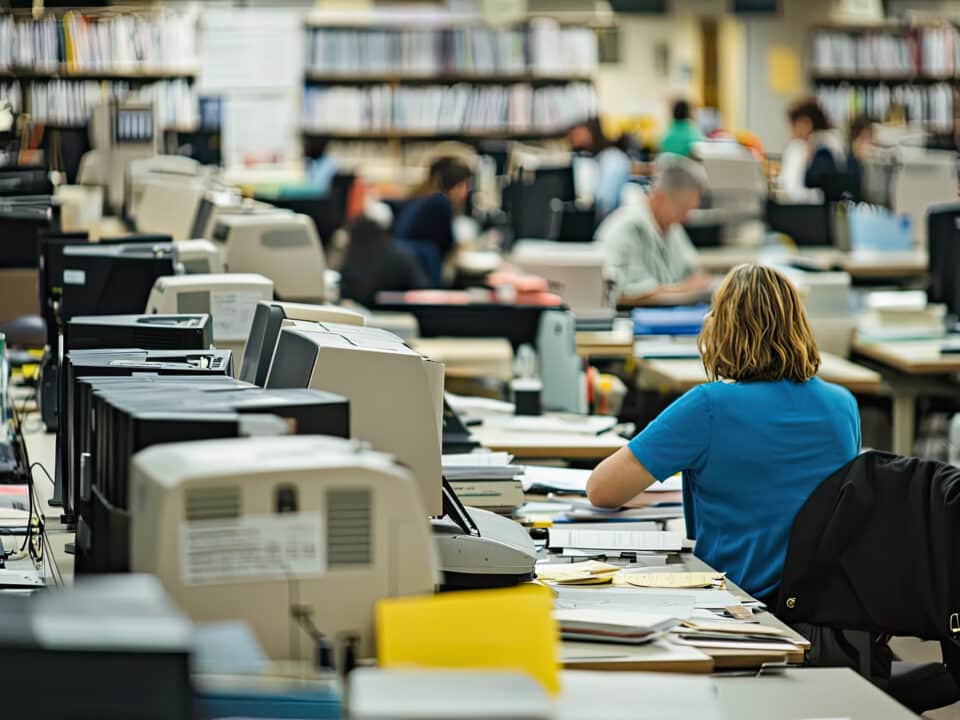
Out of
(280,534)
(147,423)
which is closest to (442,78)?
(147,423)

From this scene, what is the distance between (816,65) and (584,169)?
3.16 meters

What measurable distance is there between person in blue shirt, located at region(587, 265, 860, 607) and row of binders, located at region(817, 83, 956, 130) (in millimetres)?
8856

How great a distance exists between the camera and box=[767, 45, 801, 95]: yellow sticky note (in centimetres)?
1164

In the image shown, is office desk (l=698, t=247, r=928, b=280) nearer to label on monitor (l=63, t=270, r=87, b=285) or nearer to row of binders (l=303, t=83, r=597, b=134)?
row of binders (l=303, t=83, r=597, b=134)

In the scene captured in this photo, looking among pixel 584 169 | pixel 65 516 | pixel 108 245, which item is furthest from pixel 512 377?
pixel 584 169

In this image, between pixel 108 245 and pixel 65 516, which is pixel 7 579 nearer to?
pixel 65 516

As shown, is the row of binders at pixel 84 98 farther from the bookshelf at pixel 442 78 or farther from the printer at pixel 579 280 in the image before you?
the printer at pixel 579 280

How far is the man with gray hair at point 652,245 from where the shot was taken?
6.35m

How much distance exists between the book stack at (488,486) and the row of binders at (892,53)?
8.98 m

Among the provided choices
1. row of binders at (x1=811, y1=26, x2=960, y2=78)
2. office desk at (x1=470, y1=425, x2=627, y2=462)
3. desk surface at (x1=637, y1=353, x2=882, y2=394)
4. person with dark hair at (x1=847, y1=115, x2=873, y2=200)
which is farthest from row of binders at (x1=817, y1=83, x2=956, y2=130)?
office desk at (x1=470, y1=425, x2=627, y2=462)

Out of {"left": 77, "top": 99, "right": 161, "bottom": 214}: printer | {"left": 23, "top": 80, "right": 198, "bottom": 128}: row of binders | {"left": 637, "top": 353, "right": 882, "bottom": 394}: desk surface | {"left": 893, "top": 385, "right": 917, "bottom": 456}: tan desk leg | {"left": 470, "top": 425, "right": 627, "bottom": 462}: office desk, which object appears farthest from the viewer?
{"left": 23, "top": 80, "right": 198, "bottom": 128}: row of binders

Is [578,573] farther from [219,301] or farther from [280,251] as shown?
[280,251]

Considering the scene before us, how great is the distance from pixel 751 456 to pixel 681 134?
716cm

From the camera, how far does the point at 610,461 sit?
3.10 m
